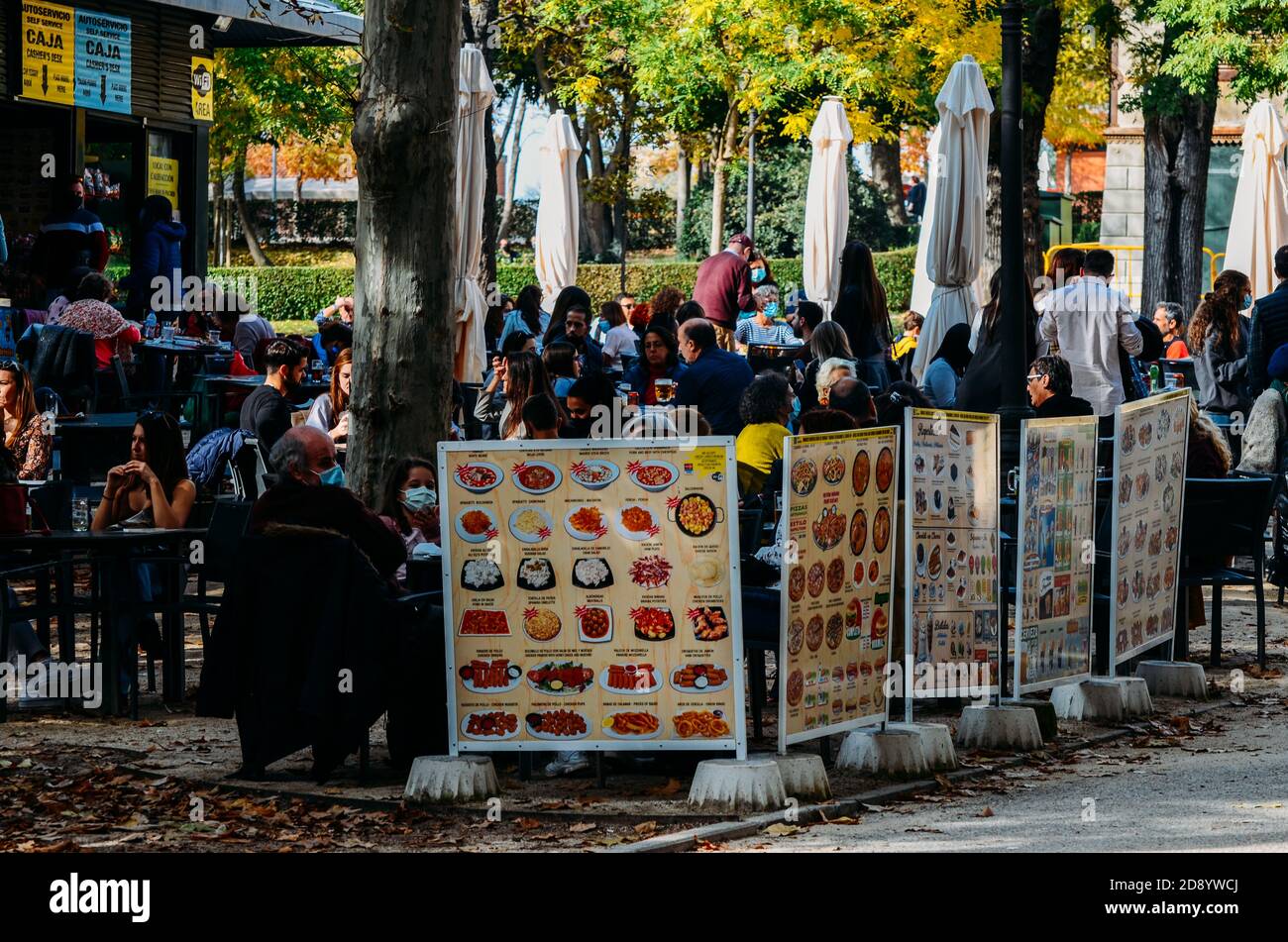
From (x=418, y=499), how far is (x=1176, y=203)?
26.8 metres

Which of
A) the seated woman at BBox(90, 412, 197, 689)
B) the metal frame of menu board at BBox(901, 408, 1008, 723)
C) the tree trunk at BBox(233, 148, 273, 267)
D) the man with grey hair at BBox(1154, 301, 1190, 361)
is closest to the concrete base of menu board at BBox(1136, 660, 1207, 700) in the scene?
the metal frame of menu board at BBox(901, 408, 1008, 723)

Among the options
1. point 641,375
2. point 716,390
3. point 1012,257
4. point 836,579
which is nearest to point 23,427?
point 641,375

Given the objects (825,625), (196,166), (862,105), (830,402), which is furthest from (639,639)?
(862,105)

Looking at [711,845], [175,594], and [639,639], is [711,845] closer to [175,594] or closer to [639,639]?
[639,639]

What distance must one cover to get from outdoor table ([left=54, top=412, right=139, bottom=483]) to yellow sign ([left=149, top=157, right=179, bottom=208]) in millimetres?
9811

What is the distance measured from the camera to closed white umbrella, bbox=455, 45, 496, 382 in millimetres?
16375

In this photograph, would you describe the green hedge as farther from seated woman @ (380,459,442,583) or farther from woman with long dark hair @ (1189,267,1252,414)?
seated woman @ (380,459,442,583)

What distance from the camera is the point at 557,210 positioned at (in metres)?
21.5

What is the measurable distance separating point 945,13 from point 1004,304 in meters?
19.5

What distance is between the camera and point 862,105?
37.8 metres

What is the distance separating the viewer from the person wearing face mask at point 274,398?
13070 mm

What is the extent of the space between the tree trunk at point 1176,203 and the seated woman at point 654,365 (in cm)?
2095

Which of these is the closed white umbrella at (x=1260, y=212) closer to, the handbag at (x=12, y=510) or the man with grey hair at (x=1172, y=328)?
the man with grey hair at (x=1172, y=328)

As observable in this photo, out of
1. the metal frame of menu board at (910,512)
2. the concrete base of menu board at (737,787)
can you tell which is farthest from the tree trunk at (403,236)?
the concrete base of menu board at (737,787)
